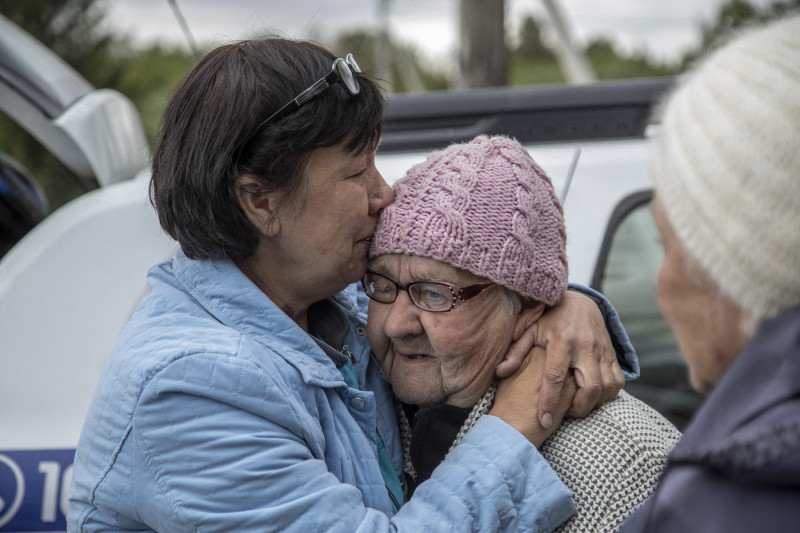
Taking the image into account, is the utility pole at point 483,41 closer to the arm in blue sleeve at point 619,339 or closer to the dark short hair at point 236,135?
the arm in blue sleeve at point 619,339

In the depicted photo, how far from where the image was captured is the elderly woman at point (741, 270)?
3.49 feet

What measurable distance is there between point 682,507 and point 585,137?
1.77 metres

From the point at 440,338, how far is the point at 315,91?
22.9 inches

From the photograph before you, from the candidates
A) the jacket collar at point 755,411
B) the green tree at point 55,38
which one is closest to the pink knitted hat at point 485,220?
the jacket collar at point 755,411

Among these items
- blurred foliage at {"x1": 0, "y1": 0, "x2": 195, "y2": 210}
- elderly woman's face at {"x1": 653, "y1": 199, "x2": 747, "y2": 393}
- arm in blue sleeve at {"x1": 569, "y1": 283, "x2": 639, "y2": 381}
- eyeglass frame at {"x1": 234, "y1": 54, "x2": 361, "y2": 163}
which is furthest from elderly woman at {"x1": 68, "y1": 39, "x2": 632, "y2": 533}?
blurred foliage at {"x1": 0, "y1": 0, "x2": 195, "y2": 210}

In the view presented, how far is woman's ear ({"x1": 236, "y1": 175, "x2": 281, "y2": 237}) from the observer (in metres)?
1.75

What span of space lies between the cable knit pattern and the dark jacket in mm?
538

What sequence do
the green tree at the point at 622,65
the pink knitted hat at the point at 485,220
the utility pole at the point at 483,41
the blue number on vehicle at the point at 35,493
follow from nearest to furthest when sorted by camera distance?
the pink knitted hat at the point at 485,220, the blue number on vehicle at the point at 35,493, the utility pole at the point at 483,41, the green tree at the point at 622,65

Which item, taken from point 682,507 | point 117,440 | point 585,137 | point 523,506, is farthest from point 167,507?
point 585,137

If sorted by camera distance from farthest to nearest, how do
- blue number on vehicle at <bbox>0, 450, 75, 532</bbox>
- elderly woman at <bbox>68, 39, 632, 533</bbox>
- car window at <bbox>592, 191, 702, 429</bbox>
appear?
car window at <bbox>592, 191, 702, 429</bbox>, blue number on vehicle at <bbox>0, 450, 75, 532</bbox>, elderly woman at <bbox>68, 39, 632, 533</bbox>

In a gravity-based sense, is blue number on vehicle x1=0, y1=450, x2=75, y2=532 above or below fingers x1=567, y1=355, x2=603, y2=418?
below

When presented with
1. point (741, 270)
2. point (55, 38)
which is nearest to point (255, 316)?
point (741, 270)

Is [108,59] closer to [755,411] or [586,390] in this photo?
[586,390]

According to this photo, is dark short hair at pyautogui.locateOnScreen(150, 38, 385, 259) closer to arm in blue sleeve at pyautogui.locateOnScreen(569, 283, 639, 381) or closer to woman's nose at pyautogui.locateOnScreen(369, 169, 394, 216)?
woman's nose at pyautogui.locateOnScreen(369, 169, 394, 216)
